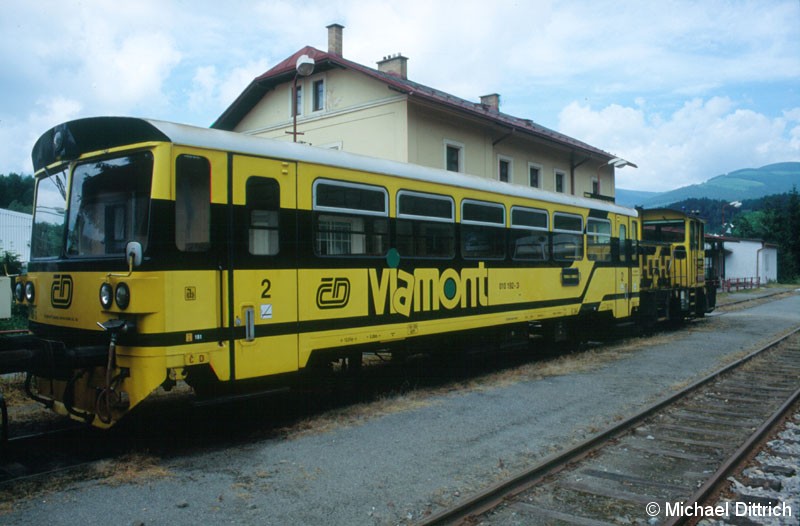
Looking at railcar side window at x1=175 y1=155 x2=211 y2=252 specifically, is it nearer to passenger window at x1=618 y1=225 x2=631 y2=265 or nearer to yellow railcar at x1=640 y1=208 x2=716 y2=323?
passenger window at x1=618 y1=225 x2=631 y2=265

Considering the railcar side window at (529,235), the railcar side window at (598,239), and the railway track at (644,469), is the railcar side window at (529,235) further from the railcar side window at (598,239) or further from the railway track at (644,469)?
the railway track at (644,469)

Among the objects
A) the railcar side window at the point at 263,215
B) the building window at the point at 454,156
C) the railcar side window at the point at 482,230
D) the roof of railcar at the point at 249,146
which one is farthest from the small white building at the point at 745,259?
the railcar side window at the point at 263,215

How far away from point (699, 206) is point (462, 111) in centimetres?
16794

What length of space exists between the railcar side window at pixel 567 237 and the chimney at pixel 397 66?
13923 millimetres

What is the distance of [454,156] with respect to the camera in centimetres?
2219

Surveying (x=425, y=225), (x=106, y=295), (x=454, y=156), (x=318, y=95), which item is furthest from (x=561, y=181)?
(x=106, y=295)

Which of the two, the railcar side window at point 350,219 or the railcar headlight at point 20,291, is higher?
the railcar side window at point 350,219

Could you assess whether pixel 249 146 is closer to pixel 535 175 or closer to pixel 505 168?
pixel 505 168

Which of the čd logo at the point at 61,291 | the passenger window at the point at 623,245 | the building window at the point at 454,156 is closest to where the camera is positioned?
the čd logo at the point at 61,291

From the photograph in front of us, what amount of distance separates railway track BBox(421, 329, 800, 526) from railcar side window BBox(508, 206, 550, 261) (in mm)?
3327

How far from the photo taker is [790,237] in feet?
192

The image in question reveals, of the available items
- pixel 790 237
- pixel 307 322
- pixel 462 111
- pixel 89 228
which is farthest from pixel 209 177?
pixel 790 237

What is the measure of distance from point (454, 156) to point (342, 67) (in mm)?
4781

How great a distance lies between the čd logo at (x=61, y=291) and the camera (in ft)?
21.3
